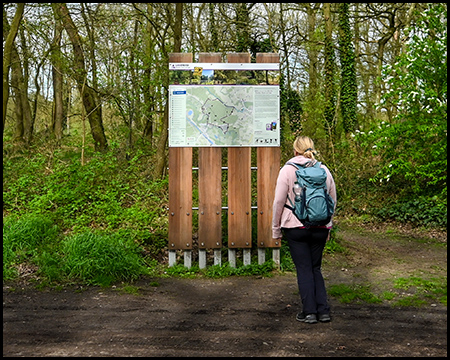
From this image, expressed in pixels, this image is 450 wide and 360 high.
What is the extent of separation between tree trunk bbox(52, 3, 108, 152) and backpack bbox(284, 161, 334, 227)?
9.21 meters

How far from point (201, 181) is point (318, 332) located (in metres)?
3.22

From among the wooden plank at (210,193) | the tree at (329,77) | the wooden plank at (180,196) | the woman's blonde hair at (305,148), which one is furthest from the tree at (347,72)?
the woman's blonde hair at (305,148)

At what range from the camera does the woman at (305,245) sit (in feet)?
15.3

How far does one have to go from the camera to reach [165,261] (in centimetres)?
745

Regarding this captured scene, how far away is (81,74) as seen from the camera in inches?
539

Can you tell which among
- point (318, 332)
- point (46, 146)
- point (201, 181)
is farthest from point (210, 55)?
point (46, 146)

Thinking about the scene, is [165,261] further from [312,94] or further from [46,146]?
[312,94]

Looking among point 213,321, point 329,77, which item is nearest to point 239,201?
point 213,321

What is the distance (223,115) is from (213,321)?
10.8 feet

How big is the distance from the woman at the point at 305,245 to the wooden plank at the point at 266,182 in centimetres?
209

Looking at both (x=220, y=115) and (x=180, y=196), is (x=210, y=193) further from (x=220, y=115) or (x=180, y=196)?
(x=220, y=115)

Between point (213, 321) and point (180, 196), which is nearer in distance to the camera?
point (213, 321)

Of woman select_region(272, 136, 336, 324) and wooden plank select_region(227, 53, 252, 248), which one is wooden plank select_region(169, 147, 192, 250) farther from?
woman select_region(272, 136, 336, 324)

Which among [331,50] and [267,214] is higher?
[331,50]
